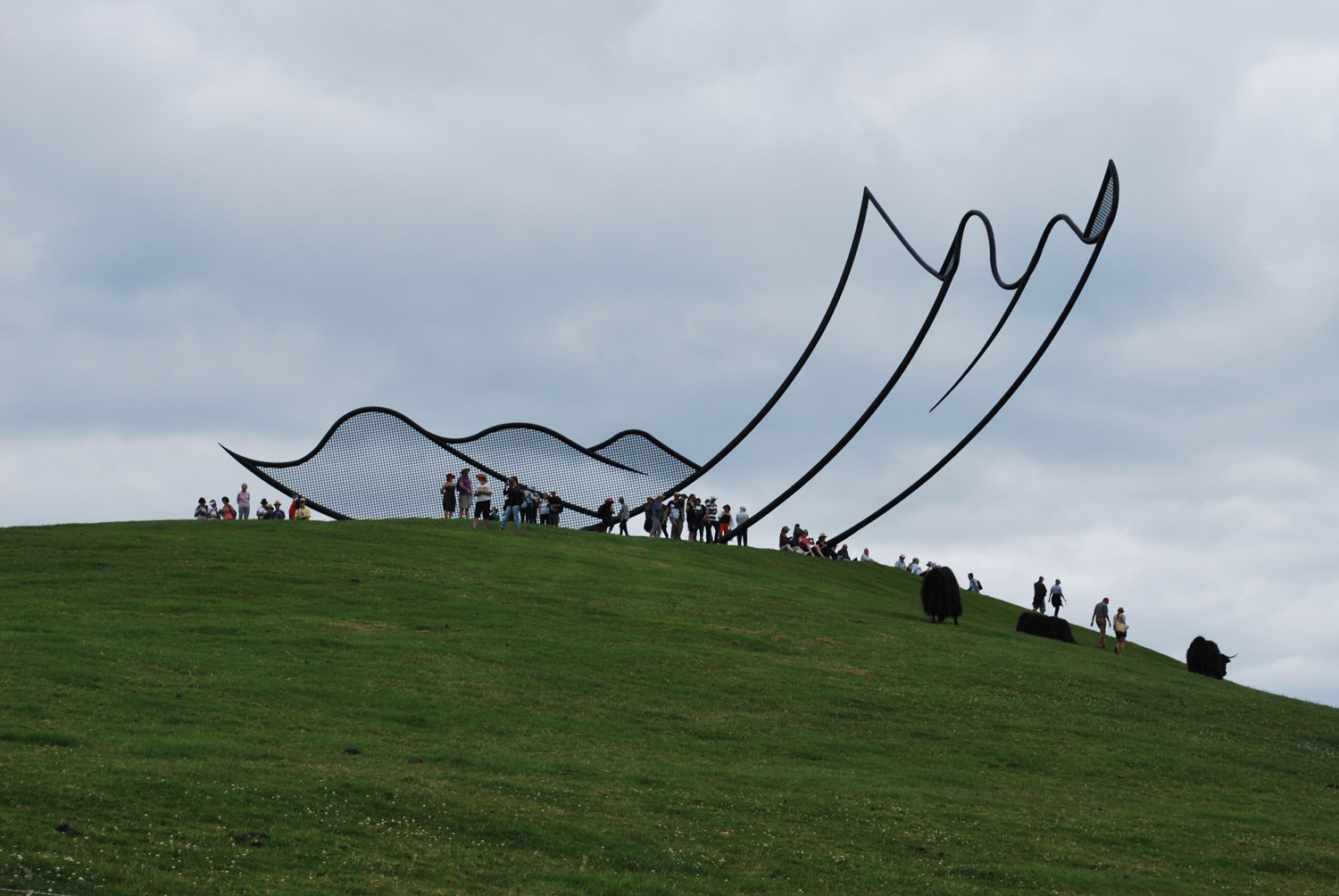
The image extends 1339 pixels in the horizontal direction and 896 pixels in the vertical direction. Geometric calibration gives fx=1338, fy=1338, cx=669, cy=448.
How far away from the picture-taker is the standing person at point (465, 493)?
3828 cm

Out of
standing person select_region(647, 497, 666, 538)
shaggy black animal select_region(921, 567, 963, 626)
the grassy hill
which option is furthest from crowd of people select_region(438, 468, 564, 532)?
shaggy black animal select_region(921, 567, 963, 626)

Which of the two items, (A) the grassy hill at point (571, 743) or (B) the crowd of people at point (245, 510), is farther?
(B) the crowd of people at point (245, 510)

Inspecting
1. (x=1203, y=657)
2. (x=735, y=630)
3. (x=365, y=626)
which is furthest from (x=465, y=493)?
(x=1203, y=657)

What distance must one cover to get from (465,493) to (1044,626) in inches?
644

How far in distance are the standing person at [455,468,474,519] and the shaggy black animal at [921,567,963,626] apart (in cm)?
1368

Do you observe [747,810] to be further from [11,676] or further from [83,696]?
[11,676]

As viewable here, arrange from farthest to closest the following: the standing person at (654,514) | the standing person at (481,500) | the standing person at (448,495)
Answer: the standing person at (654,514)
the standing person at (448,495)
the standing person at (481,500)

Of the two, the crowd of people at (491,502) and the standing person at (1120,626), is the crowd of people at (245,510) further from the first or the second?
the standing person at (1120,626)

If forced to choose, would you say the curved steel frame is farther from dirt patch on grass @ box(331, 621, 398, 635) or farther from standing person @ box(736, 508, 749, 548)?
dirt patch on grass @ box(331, 621, 398, 635)

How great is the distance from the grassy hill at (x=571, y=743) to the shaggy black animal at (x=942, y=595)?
3.42 ft

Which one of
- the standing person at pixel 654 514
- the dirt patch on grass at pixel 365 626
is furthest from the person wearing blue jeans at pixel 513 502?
the dirt patch on grass at pixel 365 626

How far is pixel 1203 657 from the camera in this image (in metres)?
35.9

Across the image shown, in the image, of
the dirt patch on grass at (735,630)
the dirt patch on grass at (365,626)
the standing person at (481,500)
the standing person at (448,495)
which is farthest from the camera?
the standing person at (448,495)

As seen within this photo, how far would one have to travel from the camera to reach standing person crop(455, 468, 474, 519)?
126 feet
